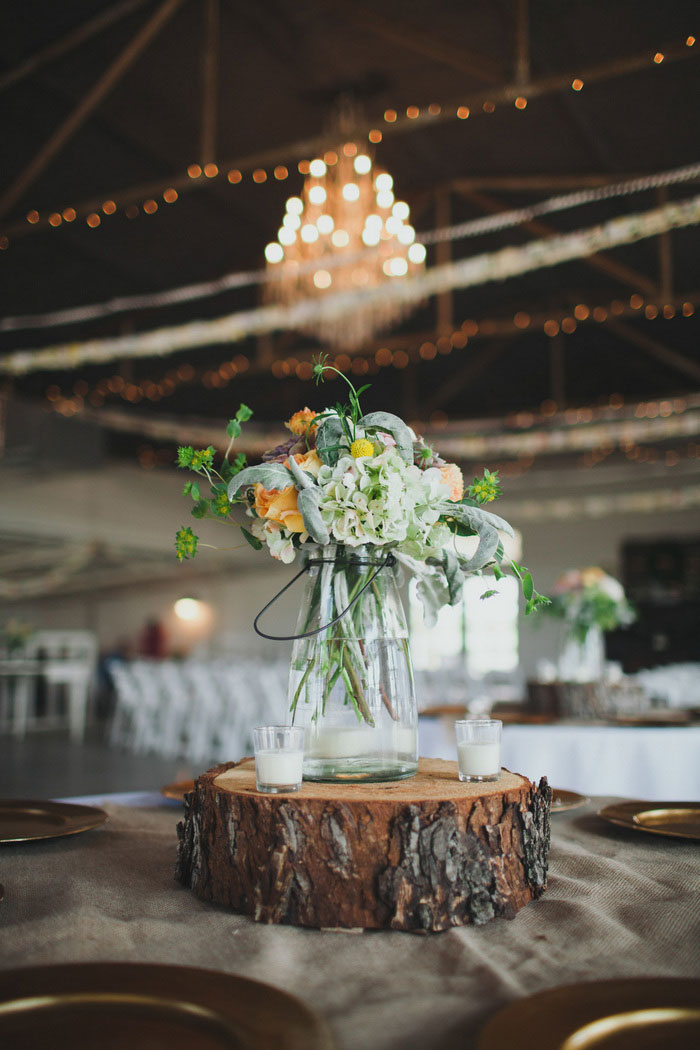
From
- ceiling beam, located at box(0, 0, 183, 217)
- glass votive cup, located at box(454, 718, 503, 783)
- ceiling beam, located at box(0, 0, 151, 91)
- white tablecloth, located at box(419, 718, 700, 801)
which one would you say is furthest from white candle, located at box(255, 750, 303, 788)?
ceiling beam, located at box(0, 0, 151, 91)

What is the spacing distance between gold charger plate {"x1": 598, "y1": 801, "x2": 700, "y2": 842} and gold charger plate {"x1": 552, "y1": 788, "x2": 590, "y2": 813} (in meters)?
0.09

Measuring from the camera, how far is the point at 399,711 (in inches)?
56.6

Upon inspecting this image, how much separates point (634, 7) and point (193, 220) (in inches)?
156

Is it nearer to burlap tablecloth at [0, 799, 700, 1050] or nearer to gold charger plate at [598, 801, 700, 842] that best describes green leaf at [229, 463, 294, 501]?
burlap tablecloth at [0, 799, 700, 1050]

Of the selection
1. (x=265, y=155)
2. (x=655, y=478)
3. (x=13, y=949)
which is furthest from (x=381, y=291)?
(x=655, y=478)

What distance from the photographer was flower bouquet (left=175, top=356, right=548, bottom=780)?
139 cm

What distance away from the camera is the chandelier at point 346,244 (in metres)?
4.77

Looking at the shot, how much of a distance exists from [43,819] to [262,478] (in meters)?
0.91

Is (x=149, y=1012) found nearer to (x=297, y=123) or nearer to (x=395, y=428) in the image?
(x=395, y=428)

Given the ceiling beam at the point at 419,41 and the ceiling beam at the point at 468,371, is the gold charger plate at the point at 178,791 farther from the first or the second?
the ceiling beam at the point at 468,371

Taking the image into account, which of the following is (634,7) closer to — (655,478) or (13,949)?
(13,949)

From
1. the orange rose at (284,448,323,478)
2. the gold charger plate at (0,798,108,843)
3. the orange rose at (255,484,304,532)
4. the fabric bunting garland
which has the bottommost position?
the gold charger plate at (0,798,108,843)

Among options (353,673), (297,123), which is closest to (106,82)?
(297,123)

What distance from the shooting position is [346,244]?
4.76 meters
